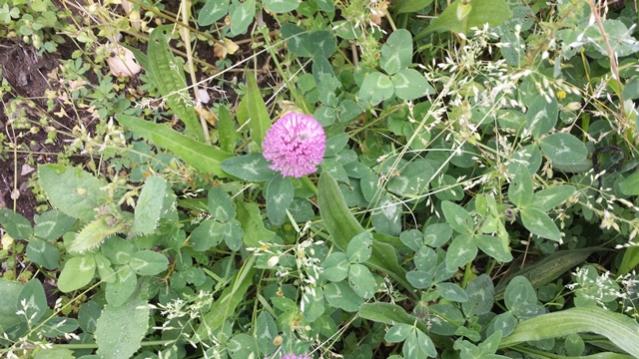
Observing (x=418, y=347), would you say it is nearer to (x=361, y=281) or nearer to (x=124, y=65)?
(x=361, y=281)

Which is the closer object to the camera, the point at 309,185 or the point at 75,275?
the point at 75,275

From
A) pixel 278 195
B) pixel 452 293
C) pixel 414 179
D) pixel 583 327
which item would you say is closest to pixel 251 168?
pixel 278 195

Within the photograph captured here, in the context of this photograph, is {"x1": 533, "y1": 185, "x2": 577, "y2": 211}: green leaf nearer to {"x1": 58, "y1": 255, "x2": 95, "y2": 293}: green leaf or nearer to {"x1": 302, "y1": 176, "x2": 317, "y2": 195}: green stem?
{"x1": 302, "y1": 176, "x2": 317, "y2": 195}: green stem

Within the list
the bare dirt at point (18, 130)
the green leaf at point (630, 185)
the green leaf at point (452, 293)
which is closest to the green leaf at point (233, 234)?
the green leaf at point (452, 293)

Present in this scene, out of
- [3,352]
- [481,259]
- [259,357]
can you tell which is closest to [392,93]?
[481,259]

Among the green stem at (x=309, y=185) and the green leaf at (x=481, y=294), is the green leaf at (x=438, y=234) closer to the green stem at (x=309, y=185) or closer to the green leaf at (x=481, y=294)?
the green leaf at (x=481, y=294)

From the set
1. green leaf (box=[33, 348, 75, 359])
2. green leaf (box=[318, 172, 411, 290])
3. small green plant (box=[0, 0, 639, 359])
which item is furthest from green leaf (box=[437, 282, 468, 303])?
green leaf (box=[33, 348, 75, 359])
